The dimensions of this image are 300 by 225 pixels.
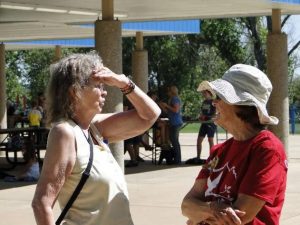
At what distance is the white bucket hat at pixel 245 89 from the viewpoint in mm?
3916

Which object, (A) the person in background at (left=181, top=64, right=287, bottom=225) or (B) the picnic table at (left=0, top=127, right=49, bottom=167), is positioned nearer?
(A) the person in background at (left=181, top=64, right=287, bottom=225)

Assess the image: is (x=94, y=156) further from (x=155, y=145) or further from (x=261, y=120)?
(x=155, y=145)

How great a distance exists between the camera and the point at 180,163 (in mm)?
19312

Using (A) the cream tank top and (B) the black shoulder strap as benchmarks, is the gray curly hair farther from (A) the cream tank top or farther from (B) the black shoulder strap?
(B) the black shoulder strap

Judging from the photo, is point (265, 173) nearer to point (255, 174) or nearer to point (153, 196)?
point (255, 174)

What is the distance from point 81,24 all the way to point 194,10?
433 centimetres

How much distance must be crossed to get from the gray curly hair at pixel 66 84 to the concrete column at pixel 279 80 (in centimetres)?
1500

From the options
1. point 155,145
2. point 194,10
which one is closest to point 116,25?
point 155,145

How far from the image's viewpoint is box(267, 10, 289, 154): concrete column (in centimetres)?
1892

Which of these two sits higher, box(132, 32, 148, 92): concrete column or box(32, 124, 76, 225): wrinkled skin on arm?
box(32, 124, 76, 225): wrinkled skin on arm

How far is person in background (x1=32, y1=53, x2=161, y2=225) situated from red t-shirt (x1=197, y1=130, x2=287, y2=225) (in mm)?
475

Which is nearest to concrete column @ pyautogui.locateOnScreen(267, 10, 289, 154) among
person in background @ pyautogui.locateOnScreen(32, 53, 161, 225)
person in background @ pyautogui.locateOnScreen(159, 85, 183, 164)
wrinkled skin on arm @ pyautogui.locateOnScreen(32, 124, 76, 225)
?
person in background @ pyautogui.locateOnScreen(159, 85, 183, 164)

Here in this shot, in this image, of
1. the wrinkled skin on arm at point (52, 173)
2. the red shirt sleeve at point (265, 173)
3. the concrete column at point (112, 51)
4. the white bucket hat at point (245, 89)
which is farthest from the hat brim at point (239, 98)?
the concrete column at point (112, 51)

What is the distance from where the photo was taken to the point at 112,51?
14859mm
